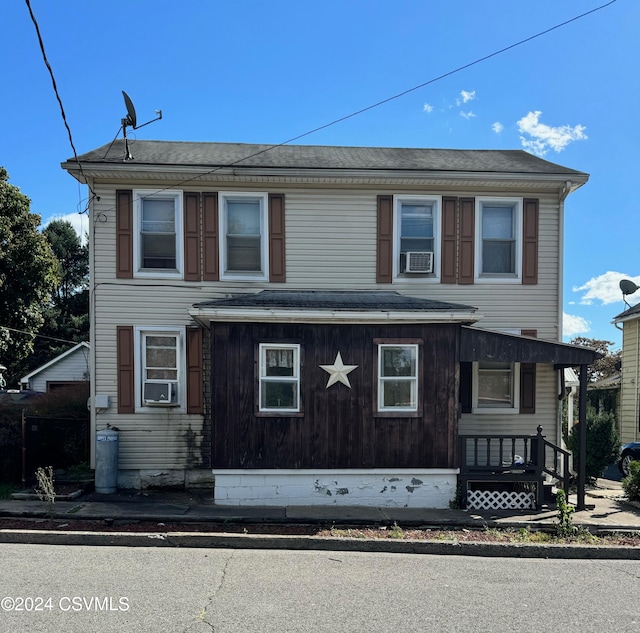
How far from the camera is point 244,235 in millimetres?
10242

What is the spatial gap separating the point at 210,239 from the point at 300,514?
5.43m

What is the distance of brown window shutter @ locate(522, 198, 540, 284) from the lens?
10.4 m

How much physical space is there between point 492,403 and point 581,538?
3.64 meters

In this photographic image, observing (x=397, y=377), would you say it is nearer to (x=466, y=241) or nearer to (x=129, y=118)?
(x=466, y=241)

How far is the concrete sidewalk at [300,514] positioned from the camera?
7594 millimetres

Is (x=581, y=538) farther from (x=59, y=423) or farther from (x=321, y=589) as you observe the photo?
(x=59, y=423)

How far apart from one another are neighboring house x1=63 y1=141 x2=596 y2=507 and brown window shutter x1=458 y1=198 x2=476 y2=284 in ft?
0.09

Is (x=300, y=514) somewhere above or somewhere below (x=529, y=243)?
below

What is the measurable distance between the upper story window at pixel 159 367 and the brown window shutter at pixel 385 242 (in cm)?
418

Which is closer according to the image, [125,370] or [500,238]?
[125,370]

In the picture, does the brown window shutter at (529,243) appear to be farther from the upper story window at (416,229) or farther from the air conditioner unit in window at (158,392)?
the air conditioner unit in window at (158,392)

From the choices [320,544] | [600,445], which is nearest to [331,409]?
[320,544]

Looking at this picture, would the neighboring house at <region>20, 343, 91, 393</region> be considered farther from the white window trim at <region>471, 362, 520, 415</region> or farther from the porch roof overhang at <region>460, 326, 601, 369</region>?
the porch roof overhang at <region>460, 326, 601, 369</region>

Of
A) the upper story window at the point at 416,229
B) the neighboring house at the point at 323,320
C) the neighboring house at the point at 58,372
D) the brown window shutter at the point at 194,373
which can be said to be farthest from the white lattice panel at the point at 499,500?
the neighboring house at the point at 58,372
